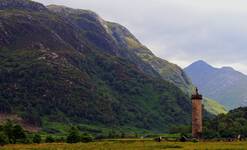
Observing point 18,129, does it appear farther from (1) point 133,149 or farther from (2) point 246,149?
(2) point 246,149

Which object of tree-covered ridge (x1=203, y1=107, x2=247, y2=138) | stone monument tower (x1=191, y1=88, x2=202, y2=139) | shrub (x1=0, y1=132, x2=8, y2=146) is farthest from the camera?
tree-covered ridge (x1=203, y1=107, x2=247, y2=138)

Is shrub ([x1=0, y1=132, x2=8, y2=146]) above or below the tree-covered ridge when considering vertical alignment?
below

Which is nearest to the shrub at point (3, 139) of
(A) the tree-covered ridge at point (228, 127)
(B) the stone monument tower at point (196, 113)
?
(B) the stone monument tower at point (196, 113)

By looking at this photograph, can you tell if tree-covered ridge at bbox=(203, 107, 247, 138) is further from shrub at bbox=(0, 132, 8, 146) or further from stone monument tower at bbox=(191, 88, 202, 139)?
shrub at bbox=(0, 132, 8, 146)

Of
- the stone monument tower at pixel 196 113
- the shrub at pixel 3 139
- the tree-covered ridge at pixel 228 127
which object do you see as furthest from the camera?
the tree-covered ridge at pixel 228 127

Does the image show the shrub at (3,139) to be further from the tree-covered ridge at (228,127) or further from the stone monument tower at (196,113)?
the tree-covered ridge at (228,127)

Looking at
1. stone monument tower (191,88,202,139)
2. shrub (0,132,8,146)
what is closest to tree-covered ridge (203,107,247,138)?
stone monument tower (191,88,202,139)

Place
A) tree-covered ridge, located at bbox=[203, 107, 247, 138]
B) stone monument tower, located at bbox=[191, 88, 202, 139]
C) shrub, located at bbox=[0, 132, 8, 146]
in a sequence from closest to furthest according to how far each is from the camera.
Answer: shrub, located at bbox=[0, 132, 8, 146] < stone monument tower, located at bbox=[191, 88, 202, 139] < tree-covered ridge, located at bbox=[203, 107, 247, 138]

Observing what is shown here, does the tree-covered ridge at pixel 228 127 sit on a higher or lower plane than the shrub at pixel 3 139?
higher

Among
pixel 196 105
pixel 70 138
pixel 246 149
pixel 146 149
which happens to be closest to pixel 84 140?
pixel 70 138

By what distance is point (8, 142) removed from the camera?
112000 mm

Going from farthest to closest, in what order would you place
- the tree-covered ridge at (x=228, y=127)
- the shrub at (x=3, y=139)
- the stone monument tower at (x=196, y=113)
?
the tree-covered ridge at (x=228, y=127)
the stone monument tower at (x=196, y=113)
the shrub at (x=3, y=139)

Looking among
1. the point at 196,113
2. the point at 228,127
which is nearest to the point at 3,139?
the point at 196,113

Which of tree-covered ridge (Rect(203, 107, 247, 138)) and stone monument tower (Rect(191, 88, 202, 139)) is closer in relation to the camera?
stone monument tower (Rect(191, 88, 202, 139))
